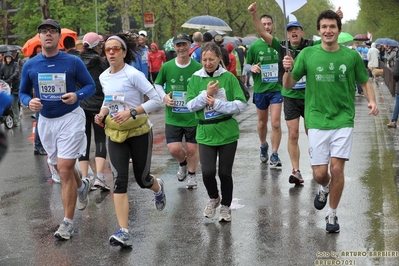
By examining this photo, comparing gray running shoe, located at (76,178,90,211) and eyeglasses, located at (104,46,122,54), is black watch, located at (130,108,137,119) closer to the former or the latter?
eyeglasses, located at (104,46,122,54)

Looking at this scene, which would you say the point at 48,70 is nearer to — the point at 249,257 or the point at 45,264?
the point at 45,264

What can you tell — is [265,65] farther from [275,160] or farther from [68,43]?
[68,43]

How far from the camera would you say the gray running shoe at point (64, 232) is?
23.4 feet

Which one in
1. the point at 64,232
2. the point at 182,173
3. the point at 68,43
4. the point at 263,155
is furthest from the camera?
the point at 263,155

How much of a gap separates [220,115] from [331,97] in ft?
3.80

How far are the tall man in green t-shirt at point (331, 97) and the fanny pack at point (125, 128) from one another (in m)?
1.47

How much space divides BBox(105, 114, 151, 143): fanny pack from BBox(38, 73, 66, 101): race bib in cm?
55

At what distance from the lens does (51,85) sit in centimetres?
728

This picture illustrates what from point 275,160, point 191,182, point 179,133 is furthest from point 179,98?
point 275,160

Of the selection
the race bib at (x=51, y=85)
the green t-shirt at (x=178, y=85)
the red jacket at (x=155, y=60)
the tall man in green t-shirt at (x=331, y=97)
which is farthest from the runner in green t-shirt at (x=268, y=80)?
the red jacket at (x=155, y=60)

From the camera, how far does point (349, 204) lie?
8.27 metres

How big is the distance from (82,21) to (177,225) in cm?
3689

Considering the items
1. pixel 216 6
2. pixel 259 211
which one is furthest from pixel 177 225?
pixel 216 6

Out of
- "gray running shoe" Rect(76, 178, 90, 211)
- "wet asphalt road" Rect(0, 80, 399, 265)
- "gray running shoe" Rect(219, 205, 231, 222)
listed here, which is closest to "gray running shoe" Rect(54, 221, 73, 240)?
"wet asphalt road" Rect(0, 80, 399, 265)
